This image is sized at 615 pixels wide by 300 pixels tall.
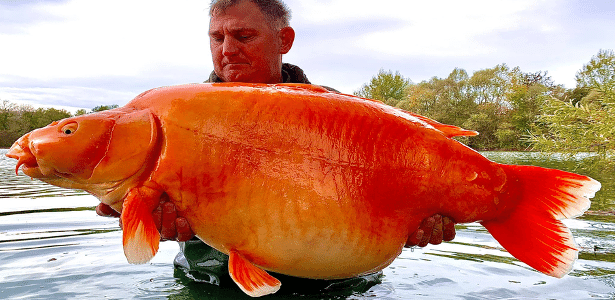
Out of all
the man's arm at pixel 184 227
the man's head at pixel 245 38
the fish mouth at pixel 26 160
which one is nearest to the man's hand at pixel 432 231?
the man's arm at pixel 184 227

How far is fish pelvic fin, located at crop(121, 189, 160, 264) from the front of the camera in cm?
219

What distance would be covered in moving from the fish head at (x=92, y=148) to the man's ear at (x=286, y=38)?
208 centimetres

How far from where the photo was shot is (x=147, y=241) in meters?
2.23

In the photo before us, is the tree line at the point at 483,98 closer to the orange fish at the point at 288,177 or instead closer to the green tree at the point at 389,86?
the green tree at the point at 389,86

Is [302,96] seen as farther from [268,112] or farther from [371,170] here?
[371,170]

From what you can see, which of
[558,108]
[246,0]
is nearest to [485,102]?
[558,108]

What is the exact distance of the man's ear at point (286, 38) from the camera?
4.14m

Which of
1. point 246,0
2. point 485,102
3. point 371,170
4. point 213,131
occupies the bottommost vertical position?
point 371,170

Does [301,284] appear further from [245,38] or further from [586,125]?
[586,125]

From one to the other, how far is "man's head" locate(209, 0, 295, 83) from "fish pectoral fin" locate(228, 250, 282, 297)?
1907 mm

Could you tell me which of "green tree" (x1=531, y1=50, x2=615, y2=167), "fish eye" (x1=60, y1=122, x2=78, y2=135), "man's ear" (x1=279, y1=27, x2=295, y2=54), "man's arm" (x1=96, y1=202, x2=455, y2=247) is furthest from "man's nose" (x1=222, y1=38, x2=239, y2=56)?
"green tree" (x1=531, y1=50, x2=615, y2=167)

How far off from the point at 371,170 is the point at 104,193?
1.25 meters

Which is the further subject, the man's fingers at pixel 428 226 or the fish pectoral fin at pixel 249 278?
the man's fingers at pixel 428 226

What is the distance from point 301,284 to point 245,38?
6.19 feet
